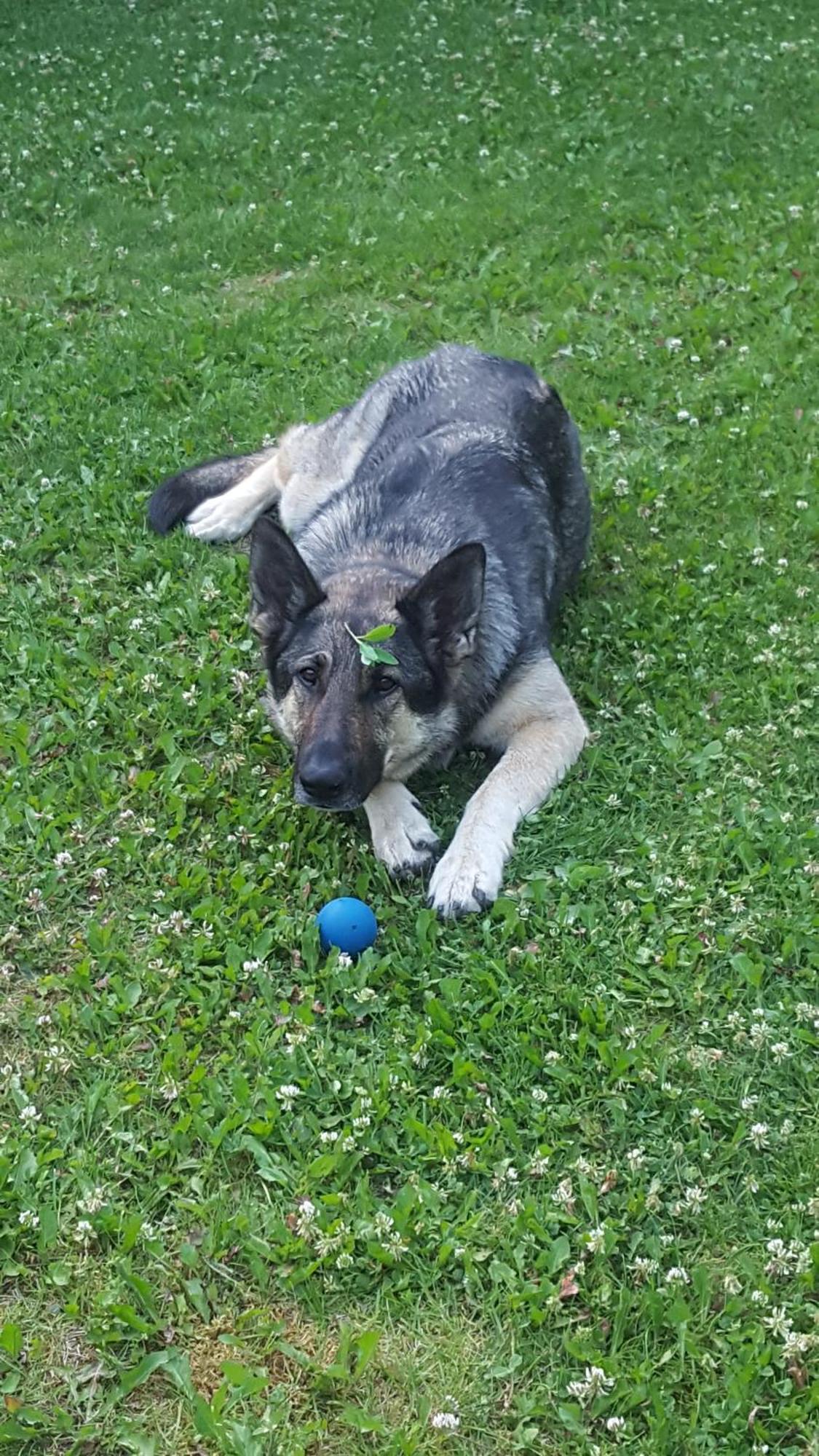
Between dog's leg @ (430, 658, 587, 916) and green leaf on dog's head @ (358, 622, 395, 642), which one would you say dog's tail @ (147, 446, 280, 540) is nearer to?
dog's leg @ (430, 658, 587, 916)

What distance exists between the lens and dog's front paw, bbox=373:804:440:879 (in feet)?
16.6

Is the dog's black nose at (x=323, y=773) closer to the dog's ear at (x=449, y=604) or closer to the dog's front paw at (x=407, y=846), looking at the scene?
the dog's front paw at (x=407, y=846)

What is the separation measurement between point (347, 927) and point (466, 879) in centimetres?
54

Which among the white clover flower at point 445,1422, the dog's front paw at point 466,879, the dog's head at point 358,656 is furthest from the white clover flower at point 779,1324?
the dog's head at point 358,656

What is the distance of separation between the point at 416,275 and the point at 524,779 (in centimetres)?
610

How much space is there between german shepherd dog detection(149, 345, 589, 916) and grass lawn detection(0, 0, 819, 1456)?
0.20 metres

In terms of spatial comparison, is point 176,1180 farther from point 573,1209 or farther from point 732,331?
point 732,331

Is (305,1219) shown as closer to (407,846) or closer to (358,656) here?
(407,846)

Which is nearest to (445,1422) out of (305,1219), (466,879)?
(305,1219)

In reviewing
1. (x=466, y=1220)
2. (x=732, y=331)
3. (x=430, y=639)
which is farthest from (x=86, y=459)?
(x=466, y=1220)

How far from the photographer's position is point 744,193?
36.1 feet

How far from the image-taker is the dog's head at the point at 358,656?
16.0 ft

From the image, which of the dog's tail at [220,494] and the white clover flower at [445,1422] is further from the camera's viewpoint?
the dog's tail at [220,494]

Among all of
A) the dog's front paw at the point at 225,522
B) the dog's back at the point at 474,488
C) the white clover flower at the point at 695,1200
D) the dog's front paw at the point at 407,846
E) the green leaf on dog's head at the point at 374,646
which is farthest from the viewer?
the dog's front paw at the point at 225,522
